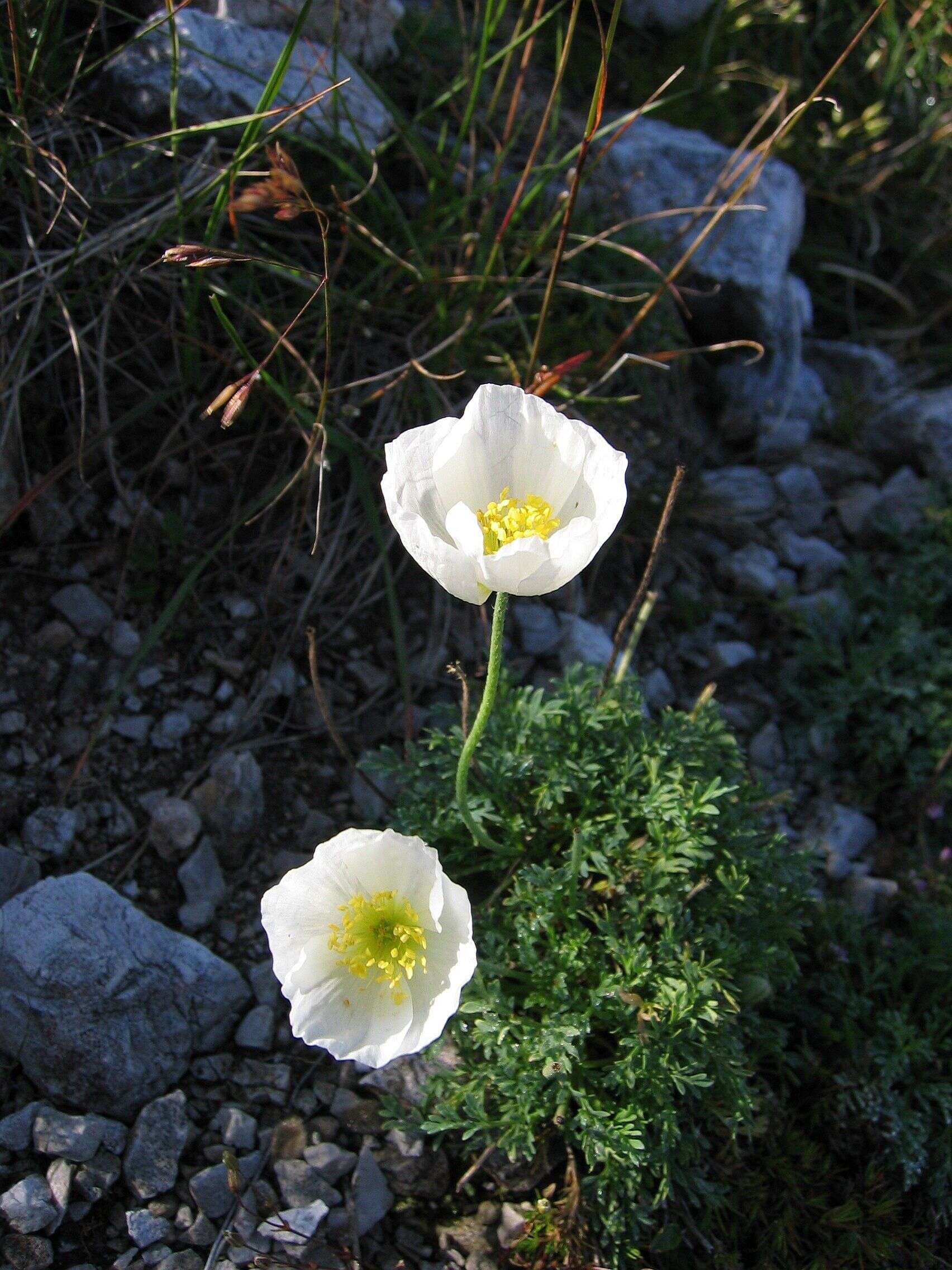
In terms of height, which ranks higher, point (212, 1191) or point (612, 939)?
point (612, 939)

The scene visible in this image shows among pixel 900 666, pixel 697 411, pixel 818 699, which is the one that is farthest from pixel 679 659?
pixel 697 411

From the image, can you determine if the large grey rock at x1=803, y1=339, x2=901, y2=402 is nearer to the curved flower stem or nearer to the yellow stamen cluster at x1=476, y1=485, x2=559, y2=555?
the yellow stamen cluster at x1=476, y1=485, x2=559, y2=555

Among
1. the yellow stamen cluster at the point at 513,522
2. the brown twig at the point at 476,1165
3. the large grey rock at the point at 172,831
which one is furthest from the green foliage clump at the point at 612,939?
the yellow stamen cluster at the point at 513,522

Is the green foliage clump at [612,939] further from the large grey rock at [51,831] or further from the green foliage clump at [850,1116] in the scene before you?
the large grey rock at [51,831]

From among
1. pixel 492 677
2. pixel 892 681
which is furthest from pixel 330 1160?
pixel 892 681

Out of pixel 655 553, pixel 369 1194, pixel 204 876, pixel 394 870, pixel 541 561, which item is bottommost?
pixel 369 1194

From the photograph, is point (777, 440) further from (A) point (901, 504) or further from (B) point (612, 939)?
(B) point (612, 939)

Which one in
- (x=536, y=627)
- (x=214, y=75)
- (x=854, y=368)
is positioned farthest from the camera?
(x=854, y=368)
